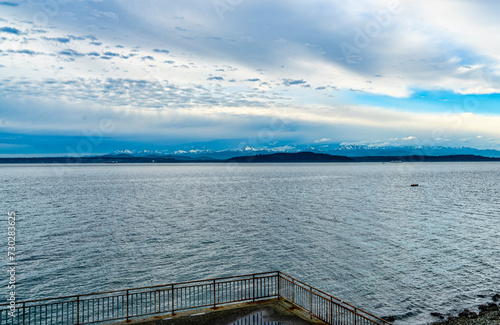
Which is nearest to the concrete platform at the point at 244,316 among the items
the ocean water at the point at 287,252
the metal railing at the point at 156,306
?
the metal railing at the point at 156,306

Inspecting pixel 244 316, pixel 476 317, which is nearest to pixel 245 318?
pixel 244 316

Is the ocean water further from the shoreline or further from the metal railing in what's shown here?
the metal railing

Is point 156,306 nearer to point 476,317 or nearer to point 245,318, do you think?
point 245,318

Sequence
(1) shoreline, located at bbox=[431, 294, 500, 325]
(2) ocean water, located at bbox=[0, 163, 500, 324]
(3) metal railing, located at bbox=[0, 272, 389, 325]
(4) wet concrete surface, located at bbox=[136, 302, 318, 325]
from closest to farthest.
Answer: (4) wet concrete surface, located at bbox=[136, 302, 318, 325] → (3) metal railing, located at bbox=[0, 272, 389, 325] → (1) shoreline, located at bbox=[431, 294, 500, 325] → (2) ocean water, located at bbox=[0, 163, 500, 324]

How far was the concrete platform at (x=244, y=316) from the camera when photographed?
15.8m

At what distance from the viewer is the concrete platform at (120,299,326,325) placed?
1579 cm

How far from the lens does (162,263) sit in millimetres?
33812

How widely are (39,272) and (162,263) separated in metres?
10.6

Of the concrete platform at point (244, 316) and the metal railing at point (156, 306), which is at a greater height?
the concrete platform at point (244, 316)

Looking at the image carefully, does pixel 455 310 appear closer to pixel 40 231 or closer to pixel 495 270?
pixel 495 270

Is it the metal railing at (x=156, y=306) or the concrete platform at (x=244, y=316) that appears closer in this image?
the concrete platform at (x=244, y=316)

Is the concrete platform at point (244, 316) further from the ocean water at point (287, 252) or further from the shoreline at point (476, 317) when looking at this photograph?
the shoreline at point (476, 317)

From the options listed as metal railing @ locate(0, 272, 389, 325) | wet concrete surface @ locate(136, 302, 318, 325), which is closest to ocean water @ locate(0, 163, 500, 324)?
metal railing @ locate(0, 272, 389, 325)

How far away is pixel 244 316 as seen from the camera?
16516 millimetres
